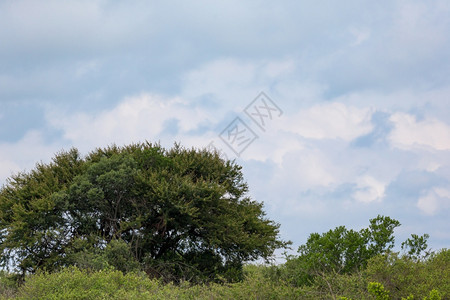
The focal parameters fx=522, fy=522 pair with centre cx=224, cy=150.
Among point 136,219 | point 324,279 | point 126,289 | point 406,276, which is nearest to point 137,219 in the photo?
point 136,219

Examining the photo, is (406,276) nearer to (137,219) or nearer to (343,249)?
(343,249)

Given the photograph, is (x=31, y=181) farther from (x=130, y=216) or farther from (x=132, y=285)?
(x=132, y=285)

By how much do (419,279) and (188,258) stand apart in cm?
1525

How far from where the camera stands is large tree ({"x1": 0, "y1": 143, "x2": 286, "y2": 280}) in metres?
24.8

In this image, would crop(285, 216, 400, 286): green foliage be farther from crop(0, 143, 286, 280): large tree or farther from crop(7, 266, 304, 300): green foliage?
crop(0, 143, 286, 280): large tree

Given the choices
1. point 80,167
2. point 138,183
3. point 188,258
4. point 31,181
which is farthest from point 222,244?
point 31,181

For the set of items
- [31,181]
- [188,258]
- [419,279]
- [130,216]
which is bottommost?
[419,279]

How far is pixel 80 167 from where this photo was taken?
91.2 ft

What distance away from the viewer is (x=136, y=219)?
971 inches

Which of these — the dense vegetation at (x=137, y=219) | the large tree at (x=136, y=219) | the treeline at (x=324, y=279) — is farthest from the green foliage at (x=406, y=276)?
the large tree at (x=136, y=219)

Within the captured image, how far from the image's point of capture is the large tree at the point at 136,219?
24.8 meters

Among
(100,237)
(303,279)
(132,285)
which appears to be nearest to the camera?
(132,285)

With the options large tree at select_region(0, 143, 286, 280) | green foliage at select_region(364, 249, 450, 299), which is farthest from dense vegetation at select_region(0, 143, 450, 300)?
green foliage at select_region(364, 249, 450, 299)

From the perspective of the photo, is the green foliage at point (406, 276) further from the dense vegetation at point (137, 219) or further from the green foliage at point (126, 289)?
the dense vegetation at point (137, 219)
